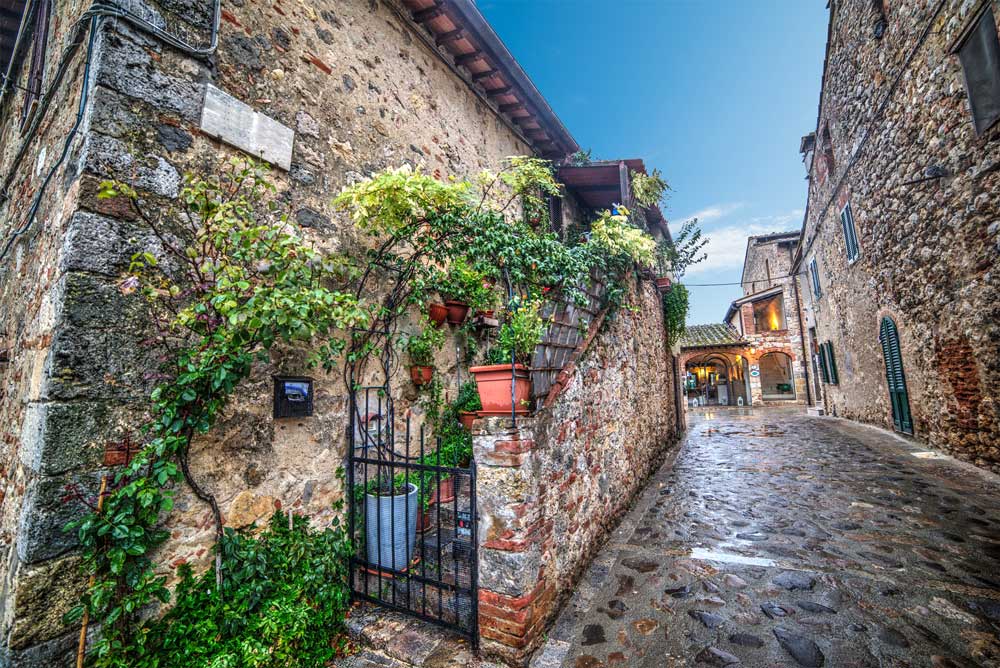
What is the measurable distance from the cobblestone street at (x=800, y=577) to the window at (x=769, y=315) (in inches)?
624

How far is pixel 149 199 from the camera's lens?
235cm

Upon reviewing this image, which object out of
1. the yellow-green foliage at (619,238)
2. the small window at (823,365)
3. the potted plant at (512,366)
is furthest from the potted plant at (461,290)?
the small window at (823,365)

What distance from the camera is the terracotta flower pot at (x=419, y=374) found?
12.5 ft

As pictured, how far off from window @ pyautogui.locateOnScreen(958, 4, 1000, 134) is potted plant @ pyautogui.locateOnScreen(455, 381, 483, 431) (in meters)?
6.23

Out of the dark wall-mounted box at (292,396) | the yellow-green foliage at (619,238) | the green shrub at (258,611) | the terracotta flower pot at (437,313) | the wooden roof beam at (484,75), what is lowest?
the green shrub at (258,611)

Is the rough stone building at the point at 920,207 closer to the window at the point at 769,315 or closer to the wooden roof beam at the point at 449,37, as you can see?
the wooden roof beam at the point at 449,37

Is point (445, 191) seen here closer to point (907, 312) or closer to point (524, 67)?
point (524, 67)

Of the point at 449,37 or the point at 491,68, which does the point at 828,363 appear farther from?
the point at 449,37

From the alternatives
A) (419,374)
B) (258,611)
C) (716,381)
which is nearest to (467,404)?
(419,374)

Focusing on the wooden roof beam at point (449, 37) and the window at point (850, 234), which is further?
the window at point (850, 234)

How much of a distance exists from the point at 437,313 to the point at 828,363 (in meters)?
13.5

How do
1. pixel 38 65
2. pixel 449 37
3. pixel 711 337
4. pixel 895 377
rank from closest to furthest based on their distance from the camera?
pixel 38 65 < pixel 449 37 < pixel 895 377 < pixel 711 337

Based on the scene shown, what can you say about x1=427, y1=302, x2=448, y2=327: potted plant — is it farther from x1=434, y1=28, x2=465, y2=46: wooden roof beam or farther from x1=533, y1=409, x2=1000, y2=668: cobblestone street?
x1=434, y1=28, x2=465, y2=46: wooden roof beam

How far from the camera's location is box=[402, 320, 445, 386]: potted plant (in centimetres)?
377
